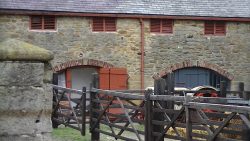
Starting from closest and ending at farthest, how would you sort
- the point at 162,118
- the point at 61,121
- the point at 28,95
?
1. the point at 28,95
2. the point at 162,118
3. the point at 61,121

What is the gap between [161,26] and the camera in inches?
832

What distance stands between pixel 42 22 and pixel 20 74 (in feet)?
53.3

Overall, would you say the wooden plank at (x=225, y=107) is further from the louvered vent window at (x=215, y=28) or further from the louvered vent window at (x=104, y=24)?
the louvered vent window at (x=215, y=28)

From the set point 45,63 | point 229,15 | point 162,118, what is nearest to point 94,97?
point 162,118

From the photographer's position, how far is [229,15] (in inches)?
858

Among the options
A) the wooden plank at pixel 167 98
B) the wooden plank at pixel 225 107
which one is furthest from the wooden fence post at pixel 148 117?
the wooden plank at pixel 225 107

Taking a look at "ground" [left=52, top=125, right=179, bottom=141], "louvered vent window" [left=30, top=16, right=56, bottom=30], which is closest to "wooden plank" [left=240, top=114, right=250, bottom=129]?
"ground" [left=52, top=125, right=179, bottom=141]

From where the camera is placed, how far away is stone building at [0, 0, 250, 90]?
19.9 m

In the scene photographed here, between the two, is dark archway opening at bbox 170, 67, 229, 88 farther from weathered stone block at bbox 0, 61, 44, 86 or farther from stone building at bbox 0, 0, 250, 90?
weathered stone block at bbox 0, 61, 44, 86

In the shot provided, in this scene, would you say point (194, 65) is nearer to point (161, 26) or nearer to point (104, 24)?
point (161, 26)

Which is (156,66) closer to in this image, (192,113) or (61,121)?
(61,121)

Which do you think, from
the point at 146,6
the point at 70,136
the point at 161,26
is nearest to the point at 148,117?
the point at 70,136

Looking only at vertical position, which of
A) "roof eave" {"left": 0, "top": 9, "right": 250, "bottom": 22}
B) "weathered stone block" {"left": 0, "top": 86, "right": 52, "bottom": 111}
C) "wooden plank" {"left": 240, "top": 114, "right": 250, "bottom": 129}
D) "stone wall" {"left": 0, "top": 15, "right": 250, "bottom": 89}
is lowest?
"wooden plank" {"left": 240, "top": 114, "right": 250, "bottom": 129}

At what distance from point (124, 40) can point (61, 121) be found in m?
8.23
